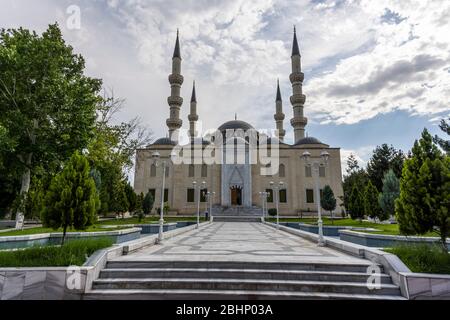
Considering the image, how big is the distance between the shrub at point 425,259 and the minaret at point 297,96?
30424 millimetres

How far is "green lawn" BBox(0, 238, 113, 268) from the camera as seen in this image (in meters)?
4.73

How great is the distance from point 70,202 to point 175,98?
29.3 m

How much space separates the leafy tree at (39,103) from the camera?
40.1ft

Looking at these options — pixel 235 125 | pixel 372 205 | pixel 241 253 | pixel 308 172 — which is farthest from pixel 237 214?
pixel 241 253

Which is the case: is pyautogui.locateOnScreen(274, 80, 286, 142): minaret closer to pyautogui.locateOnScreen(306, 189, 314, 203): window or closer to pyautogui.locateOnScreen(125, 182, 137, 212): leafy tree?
pyautogui.locateOnScreen(306, 189, 314, 203): window

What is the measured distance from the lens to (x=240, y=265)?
5.11 metres

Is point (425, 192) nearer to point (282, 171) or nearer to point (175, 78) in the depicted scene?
point (282, 171)

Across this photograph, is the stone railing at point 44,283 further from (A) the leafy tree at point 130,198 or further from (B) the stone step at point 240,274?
(A) the leafy tree at point 130,198

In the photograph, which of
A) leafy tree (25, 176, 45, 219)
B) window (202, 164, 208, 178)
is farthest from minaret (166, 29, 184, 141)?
leafy tree (25, 176, 45, 219)

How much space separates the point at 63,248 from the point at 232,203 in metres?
28.1

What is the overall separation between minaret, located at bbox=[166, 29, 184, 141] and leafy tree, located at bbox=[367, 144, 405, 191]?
91.0 feet

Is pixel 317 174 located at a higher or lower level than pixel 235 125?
lower

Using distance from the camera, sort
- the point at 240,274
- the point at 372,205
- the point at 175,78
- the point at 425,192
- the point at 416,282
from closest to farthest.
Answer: the point at 416,282 < the point at 240,274 < the point at 425,192 < the point at 372,205 < the point at 175,78
